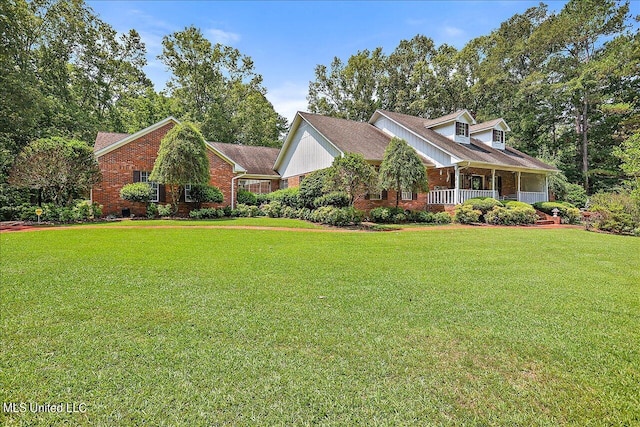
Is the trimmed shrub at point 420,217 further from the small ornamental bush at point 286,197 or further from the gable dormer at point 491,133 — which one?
the gable dormer at point 491,133

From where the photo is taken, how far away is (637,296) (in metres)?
4.98

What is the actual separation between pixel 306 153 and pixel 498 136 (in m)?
15.0

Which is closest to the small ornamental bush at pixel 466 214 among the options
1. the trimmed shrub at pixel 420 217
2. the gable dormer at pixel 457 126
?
the trimmed shrub at pixel 420 217

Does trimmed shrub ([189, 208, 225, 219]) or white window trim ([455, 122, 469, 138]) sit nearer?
trimmed shrub ([189, 208, 225, 219])

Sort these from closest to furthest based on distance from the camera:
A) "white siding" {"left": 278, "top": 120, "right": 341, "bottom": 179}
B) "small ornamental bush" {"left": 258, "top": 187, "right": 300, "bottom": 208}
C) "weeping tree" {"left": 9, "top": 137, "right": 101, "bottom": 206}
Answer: "weeping tree" {"left": 9, "top": 137, "right": 101, "bottom": 206}
"small ornamental bush" {"left": 258, "top": 187, "right": 300, "bottom": 208}
"white siding" {"left": 278, "top": 120, "right": 341, "bottom": 179}

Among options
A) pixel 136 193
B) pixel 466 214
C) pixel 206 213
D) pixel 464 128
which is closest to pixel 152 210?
pixel 136 193

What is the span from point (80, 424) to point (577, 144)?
1476 inches

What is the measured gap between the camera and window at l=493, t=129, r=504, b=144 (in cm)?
2475

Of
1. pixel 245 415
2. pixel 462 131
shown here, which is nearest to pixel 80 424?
pixel 245 415

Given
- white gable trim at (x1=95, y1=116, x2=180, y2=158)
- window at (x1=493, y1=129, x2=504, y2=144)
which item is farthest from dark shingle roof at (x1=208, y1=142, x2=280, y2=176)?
window at (x1=493, y1=129, x2=504, y2=144)

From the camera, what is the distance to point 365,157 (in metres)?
18.3

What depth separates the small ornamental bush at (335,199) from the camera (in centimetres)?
1595

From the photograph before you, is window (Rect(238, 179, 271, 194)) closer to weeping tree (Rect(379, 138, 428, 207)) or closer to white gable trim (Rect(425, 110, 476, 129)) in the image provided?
weeping tree (Rect(379, 138, 428, 207))

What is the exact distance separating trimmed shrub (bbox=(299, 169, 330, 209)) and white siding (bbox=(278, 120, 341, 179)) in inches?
67.1
